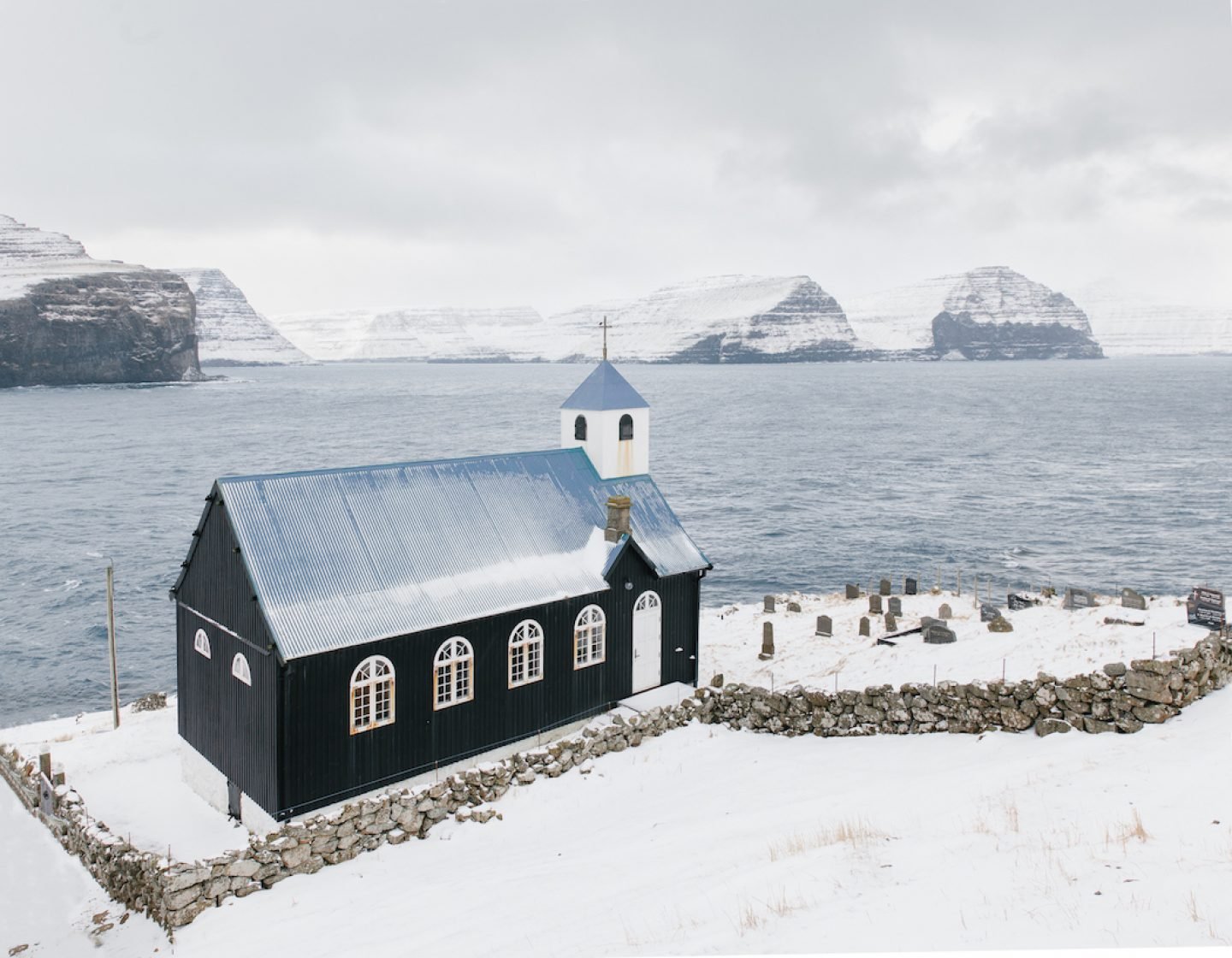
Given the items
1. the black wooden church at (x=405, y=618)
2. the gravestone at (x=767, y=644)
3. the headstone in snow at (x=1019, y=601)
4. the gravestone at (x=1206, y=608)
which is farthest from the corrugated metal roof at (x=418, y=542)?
the headstone in snow at (x=1019, y=601)

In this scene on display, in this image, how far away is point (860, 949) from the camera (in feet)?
32.8

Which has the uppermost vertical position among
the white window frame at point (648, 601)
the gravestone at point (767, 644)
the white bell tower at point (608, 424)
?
the white bell tower at point (608, 424)

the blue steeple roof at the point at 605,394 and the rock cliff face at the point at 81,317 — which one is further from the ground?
the rock cliff face at the point at 81,317

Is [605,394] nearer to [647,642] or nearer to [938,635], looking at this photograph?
[647,642]

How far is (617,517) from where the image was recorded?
23.2m

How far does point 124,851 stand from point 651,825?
9.19 m

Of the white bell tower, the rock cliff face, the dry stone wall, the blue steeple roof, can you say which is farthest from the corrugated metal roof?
the rock cliff face

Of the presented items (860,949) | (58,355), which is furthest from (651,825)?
(58,355)

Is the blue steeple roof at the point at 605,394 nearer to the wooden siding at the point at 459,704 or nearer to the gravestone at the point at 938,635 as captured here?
the wooden siding at the point at 459,704

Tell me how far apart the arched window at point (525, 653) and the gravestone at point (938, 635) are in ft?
35.3

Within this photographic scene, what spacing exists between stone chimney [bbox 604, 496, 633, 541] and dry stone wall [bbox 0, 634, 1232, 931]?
16.0 feet

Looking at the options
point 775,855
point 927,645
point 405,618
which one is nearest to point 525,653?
point 405,618

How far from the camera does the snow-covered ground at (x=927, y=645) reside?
19812 mm

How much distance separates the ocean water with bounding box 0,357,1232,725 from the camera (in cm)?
4203
